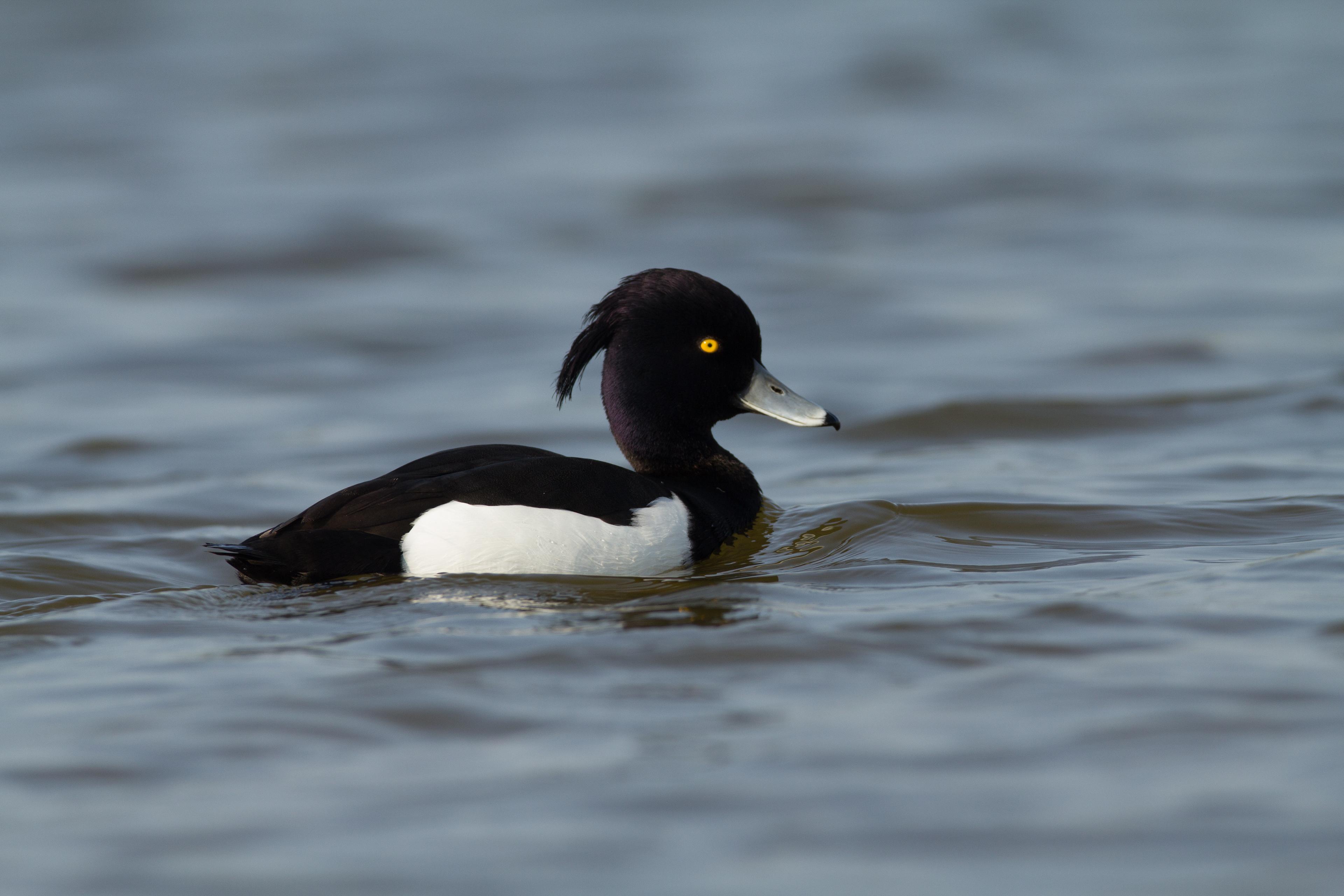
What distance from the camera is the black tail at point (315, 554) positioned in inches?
195

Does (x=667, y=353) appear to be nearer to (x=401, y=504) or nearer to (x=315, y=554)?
(x=401, y=504)

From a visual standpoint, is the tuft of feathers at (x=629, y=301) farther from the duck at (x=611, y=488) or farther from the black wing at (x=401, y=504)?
the black wing at (x=401, y=504)

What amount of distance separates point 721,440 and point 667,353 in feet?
8.10

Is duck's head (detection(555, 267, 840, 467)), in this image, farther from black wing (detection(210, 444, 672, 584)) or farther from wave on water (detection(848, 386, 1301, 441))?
wave on water (detection(848, 386, 1301, 441))

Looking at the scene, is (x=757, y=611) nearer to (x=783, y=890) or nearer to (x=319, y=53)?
(x=783, y=890)

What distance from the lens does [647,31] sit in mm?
20109

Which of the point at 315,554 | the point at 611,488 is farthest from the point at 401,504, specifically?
the point at 611,488

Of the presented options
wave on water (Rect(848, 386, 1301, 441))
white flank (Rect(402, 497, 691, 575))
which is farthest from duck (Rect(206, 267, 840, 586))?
wave on water (Rect(848, 386, 1301, 441))

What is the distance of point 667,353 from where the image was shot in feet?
19.3

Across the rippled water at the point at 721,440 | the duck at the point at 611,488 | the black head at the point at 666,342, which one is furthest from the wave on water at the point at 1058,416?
the black head at the point at 666,342

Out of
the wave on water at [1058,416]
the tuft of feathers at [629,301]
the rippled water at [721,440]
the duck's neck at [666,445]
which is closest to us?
the rippled water at [721,440]

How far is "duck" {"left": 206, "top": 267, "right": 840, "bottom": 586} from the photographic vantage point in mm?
5035

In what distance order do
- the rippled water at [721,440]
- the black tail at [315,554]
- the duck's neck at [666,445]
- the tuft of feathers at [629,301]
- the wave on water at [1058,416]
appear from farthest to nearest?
the wave on water at [1058,416] < the duck's neck at [666,445] < the tuft of feathers at [629,301] < the black tail at [315,554] < the rippled water at [721,440]

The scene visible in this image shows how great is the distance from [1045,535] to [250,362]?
549 centimetres
